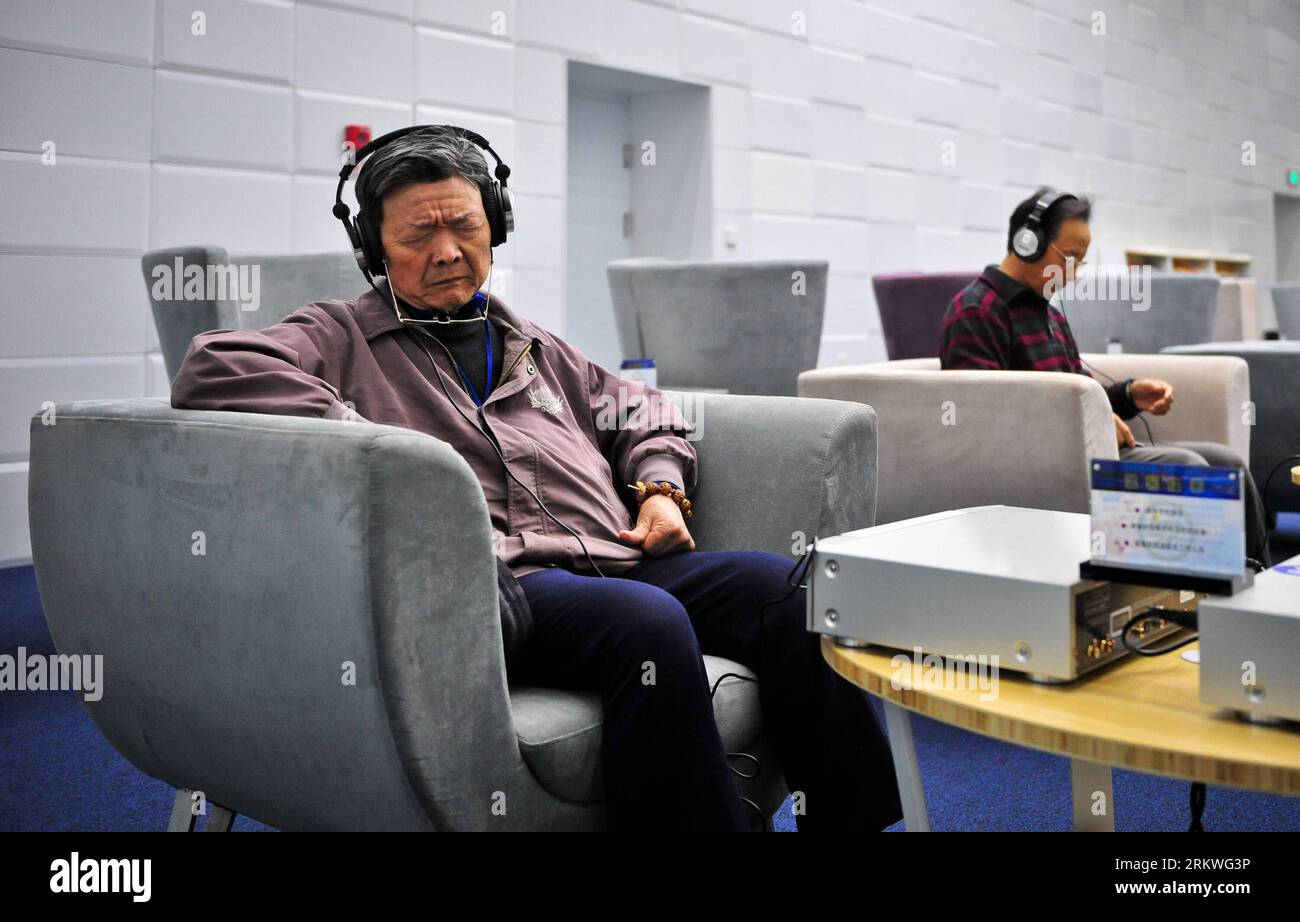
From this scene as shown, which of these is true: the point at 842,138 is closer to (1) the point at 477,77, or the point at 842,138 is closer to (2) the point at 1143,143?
(1) the point at 477,77

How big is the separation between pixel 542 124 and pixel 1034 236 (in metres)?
2.78

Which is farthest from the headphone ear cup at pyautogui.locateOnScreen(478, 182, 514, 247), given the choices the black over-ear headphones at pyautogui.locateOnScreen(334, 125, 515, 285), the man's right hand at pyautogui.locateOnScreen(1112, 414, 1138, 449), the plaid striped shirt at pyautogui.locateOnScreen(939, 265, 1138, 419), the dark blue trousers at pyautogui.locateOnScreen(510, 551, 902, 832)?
the man's right hand at pyautogui.locateOnScreen(1112, 414, 1138, 449)

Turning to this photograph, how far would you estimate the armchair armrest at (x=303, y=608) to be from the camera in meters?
1.19

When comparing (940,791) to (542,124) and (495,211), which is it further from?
(542,124)

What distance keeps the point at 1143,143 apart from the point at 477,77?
631 centimetres

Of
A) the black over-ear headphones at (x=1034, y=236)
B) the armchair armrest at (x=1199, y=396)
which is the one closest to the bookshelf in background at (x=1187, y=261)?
the armchair armrest at (x=1199, y=396)

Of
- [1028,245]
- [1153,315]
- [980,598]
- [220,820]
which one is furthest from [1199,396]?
[220,820]

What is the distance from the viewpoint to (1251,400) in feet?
12.5

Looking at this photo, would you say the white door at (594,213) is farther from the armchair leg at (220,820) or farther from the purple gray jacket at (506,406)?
the armchair leg at (220,820)

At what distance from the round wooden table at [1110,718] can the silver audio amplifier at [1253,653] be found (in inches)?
0.9

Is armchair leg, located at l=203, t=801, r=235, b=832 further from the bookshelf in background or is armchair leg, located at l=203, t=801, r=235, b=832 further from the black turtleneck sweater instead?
the bookshelf in background

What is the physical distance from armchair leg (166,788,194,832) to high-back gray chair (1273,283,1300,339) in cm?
597

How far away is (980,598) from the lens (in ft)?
3.55

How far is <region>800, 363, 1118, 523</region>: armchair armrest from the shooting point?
2.51m
